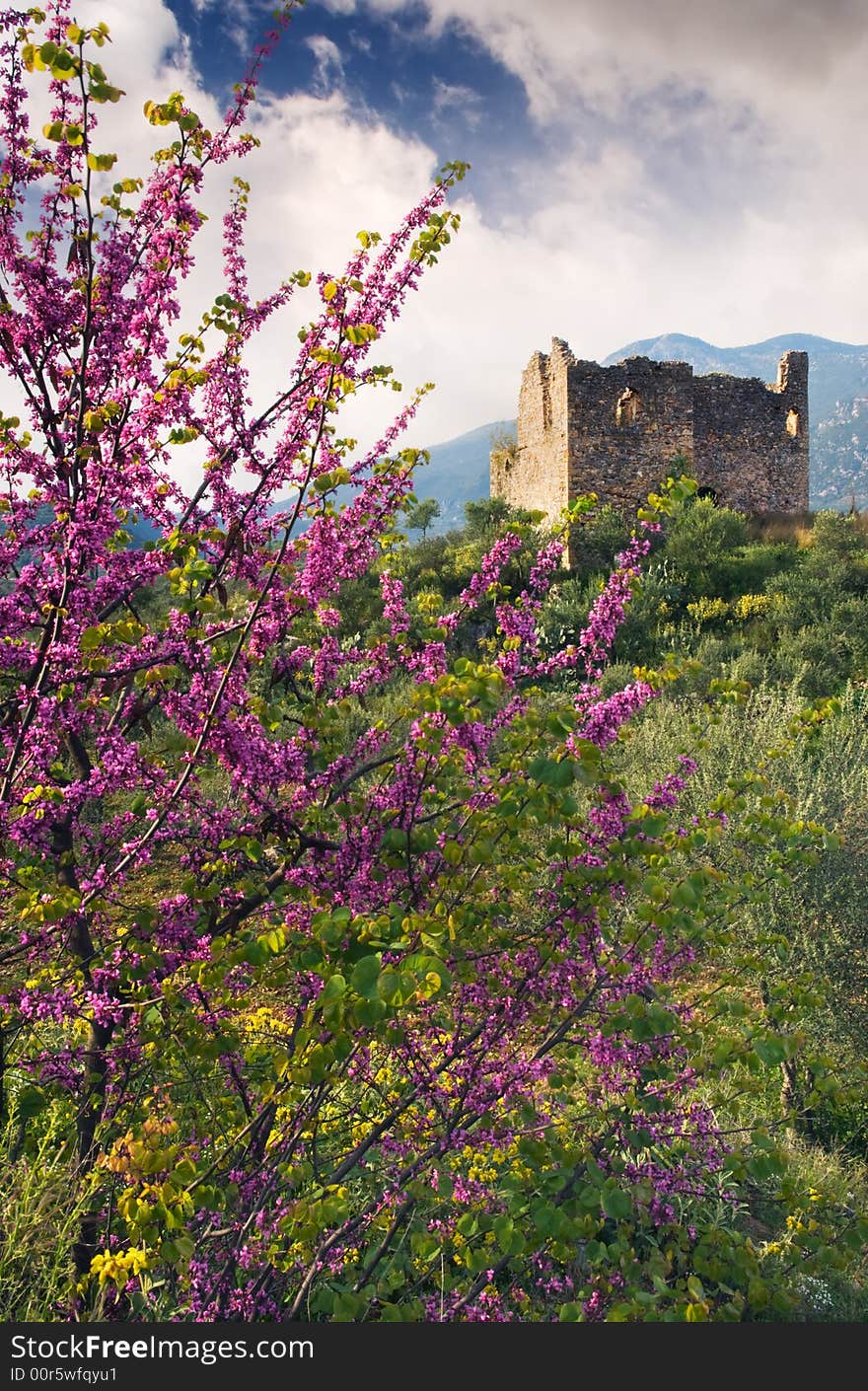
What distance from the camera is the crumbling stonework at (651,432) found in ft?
73.7

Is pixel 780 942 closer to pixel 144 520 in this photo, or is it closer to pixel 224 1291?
pixel 224 1291

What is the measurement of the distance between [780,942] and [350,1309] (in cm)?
191

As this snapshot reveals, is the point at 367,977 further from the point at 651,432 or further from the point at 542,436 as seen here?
the point at 542,436

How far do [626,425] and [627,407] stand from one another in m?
0.74

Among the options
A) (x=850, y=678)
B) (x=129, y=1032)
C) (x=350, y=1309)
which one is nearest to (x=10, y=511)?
(x=129, y=1032)

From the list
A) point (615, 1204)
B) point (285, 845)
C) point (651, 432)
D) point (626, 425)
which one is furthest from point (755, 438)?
point (615, 1204)

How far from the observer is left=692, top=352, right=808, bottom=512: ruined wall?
79.9 feet

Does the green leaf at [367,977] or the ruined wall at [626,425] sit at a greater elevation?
the ruined wall at [626,425]

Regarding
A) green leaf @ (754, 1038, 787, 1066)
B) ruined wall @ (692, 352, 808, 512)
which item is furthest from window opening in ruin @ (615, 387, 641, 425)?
green leaf @ (754, 1038, 787, 1066)

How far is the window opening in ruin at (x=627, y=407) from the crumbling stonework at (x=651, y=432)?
0.03 m

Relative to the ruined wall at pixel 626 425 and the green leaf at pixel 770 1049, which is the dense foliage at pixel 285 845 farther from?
the ruined wall at pixel 626 425

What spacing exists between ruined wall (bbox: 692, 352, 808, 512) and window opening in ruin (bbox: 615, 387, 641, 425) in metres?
2.29

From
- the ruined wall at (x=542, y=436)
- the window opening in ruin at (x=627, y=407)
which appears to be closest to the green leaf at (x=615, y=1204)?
the ruined wall at (x=542, y=436)

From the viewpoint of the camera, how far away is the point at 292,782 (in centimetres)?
279
